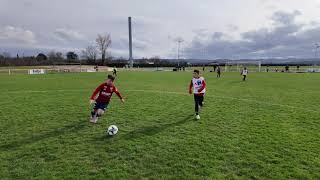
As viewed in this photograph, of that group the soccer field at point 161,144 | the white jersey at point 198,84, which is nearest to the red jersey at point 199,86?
the white jersey at point 198,84

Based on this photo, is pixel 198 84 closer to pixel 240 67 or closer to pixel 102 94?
pixel 102 94

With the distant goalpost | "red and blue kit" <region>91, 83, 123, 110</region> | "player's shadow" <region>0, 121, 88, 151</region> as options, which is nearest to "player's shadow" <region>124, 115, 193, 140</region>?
"red and blue kit" <region>91, 83, 123, 110</region>

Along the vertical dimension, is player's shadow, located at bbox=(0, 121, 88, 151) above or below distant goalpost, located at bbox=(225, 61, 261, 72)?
below

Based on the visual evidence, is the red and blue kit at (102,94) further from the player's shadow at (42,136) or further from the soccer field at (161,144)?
the player's shadow at (42,136)

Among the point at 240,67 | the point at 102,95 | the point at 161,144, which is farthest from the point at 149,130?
the point at 240,67

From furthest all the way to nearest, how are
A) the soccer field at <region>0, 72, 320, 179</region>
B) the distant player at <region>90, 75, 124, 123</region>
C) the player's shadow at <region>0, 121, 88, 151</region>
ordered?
the distant player at <region>90, 75, 124, 123</region> → the player's shadow at <region>0, 121, 88, 151</region> → the soccer field at <region>0, 72, 320, 179</region>

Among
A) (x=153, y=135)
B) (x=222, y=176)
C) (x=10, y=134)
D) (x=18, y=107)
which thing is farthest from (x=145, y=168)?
(x=18, y=107)

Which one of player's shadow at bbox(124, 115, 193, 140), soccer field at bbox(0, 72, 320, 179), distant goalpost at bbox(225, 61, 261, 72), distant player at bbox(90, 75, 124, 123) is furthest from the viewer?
distant goalpost at bbox(225, 61, 261, 72)

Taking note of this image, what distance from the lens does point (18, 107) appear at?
15312mm

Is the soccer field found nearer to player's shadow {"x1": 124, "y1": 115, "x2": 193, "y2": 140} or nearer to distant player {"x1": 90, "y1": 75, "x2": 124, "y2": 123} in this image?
player's shadow {"x1": 124, "y1": 115, "x2": 193, "y2": 140}

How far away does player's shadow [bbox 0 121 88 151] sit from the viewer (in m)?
8.89

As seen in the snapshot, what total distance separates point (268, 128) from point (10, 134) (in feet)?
27.8

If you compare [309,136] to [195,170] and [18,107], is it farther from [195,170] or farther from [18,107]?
[18,107]

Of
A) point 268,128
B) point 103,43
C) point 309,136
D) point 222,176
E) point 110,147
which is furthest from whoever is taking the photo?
point 103,43
